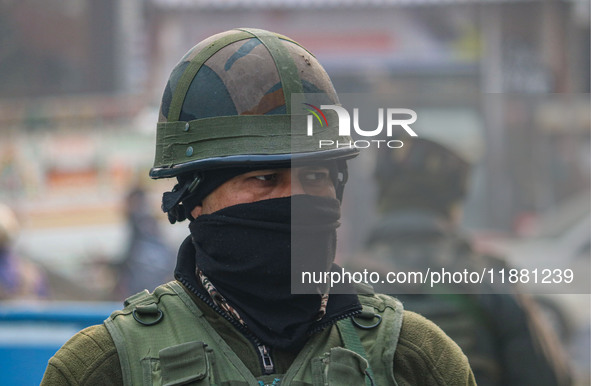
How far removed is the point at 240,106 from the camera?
1.87 meters

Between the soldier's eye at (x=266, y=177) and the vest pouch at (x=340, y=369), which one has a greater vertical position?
the soldier's eye at (x=266, y=177)

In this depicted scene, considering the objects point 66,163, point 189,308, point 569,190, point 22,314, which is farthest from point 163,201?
point 66,163

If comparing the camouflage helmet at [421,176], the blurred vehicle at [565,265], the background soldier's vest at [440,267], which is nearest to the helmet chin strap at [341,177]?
the background soldier's vest at [440,267]

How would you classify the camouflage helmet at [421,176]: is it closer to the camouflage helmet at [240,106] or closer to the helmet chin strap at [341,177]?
the helmet chin strap at [341,177]

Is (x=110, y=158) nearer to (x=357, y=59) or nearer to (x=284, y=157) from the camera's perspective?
(x=357, y=59)

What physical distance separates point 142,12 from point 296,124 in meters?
8.39

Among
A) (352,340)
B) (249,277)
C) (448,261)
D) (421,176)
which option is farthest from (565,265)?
(249,277)

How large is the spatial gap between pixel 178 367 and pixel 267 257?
314mm

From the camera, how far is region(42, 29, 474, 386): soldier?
1.70 metres

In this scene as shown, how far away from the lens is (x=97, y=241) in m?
9.36

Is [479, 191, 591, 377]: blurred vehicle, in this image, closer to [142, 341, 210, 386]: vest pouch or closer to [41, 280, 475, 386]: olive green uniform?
[41, 280, 475, 386]: olive green uniform

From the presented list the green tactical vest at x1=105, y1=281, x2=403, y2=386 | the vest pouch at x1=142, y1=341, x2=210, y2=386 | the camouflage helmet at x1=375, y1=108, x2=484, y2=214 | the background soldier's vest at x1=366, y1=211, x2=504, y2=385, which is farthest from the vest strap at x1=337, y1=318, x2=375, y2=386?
the camouflage helmet at x1=375, y1=108, x2=484, y2=214

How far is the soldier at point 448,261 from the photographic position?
3.05 meters

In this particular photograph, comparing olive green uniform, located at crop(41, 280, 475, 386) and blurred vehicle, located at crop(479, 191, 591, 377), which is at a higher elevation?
olive green uniform, located at crop(41, 280, 475, 386)
